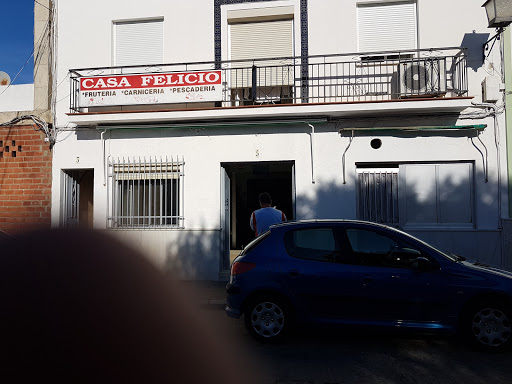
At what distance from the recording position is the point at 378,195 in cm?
997

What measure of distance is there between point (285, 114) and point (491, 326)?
5934 mm

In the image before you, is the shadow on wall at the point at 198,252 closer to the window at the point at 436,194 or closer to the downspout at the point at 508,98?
the window at the point at 436,194

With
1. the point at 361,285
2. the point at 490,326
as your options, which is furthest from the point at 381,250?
the point at 490,326

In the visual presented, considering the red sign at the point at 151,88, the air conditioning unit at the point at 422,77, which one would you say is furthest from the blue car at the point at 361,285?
the red sign at the point at 151,88

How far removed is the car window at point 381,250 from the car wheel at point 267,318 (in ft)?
3.99

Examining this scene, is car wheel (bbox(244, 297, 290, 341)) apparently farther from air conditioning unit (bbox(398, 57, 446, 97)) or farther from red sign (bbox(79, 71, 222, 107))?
air conditioning unit (bbox(398, 57, 446, 97))

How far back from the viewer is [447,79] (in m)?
9.83

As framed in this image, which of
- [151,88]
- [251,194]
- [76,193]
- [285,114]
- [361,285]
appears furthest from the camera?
[251,194]

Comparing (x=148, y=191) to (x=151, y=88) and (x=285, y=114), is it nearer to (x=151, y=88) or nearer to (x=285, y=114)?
(x=151, y=88)

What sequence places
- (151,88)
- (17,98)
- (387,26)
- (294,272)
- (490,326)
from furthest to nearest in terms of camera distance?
1. (17,98)
2. (151,88)
3. (387,26)
4. (294,272)
5. (490,326)

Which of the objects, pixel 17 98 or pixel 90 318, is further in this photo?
pixel 17 98

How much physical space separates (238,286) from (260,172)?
856 centimetres

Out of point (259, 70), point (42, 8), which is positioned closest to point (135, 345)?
point (259, 70)

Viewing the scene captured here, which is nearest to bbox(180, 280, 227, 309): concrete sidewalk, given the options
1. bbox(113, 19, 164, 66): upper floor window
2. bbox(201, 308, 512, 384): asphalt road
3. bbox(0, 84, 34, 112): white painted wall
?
bbox(201, 308, 512, 384): asphalt road
